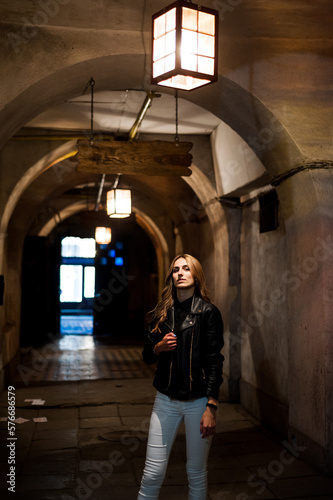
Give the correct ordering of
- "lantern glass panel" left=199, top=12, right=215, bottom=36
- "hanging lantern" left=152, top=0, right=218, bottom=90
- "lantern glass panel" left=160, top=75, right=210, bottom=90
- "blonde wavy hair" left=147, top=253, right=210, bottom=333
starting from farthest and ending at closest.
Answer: "lantern glass panel" left=160, top=75, right=210, bottom=90, "lantern glass panel" left=199, top=12, right=215, bottom=36, "hanging lantern" left=152, top=0, right=218, bottom=90, "blonde wavy hair" left=147, top=253, right=210, bottom=333

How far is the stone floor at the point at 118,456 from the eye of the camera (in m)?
5.05

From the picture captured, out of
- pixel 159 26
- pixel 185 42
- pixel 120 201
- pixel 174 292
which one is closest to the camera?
pixel 174 292

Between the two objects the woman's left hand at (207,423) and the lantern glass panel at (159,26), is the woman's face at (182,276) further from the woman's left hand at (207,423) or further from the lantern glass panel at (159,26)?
the lantern glass panel at (159,26)

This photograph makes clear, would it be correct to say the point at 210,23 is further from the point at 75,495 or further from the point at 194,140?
the point at 194,140

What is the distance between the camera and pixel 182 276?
4.04 metres

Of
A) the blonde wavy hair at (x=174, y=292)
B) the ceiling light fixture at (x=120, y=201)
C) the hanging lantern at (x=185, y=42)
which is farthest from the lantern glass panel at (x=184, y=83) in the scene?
the ceiling light fixture at (x=120, y=201)

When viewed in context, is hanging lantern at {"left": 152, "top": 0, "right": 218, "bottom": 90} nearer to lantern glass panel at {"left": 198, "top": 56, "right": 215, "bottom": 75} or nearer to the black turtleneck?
lantern glass panel at {"left": 198, "top": 56, "right": 215, "bottom": 75}

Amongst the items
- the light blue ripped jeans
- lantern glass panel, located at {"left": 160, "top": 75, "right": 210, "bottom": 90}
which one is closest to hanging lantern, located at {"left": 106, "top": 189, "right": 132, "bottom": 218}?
lantern glass panel, located at {"left": 160, "top": 75, "right": 210, "bottom": 90}

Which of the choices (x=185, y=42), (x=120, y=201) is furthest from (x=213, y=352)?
(x=120, y=201)

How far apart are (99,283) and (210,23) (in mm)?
18088

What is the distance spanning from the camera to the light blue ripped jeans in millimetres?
3711

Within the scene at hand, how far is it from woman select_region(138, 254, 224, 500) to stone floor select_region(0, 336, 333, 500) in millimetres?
1368

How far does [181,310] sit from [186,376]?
0.48 meters

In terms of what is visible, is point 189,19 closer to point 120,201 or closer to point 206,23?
point 206,23
